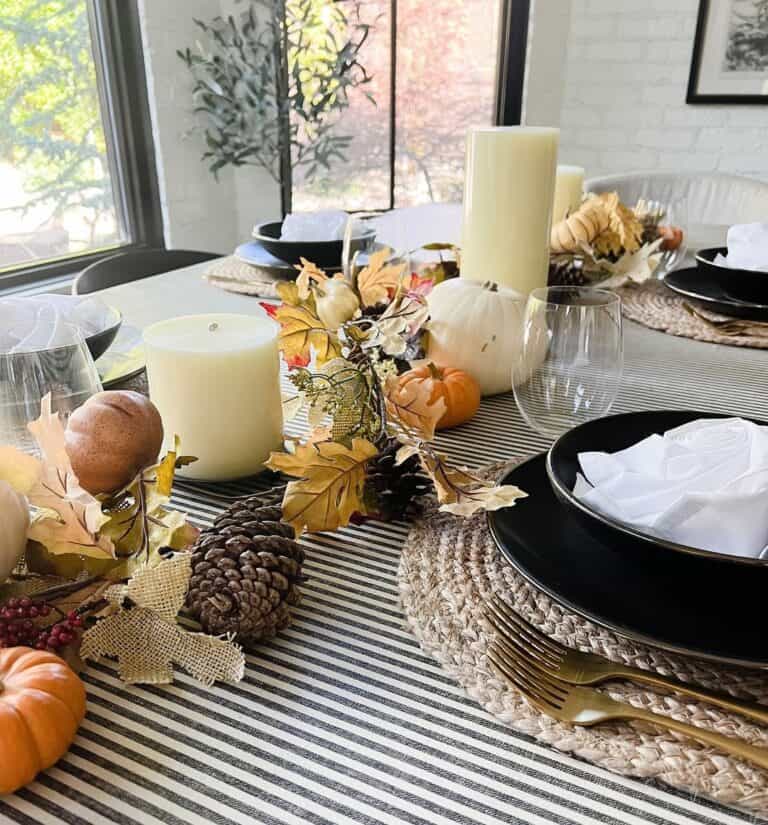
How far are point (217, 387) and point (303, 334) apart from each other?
0.08 m

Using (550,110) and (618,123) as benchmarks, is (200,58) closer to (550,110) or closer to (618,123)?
(550,110)

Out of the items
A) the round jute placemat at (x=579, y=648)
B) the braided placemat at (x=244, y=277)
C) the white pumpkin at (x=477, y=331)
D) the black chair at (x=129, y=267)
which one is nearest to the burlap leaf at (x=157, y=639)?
the round jute placemat at (x=579, y=648)

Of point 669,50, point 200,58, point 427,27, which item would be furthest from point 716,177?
point 200,58

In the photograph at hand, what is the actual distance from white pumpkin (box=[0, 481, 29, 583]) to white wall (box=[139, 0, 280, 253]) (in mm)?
2498

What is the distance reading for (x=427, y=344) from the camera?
0.76 meters

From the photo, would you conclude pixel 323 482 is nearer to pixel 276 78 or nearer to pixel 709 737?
pixel 709 737

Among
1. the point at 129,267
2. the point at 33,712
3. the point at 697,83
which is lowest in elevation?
the point at 129,267

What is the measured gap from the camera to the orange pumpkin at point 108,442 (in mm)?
454

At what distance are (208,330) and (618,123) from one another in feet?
9.57

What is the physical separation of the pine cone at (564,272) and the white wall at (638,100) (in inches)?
86.2

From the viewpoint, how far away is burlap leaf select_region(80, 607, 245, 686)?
38cm

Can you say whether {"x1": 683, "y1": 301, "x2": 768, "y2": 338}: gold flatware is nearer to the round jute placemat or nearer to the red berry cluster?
the round jute placemat

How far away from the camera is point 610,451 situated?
507mm

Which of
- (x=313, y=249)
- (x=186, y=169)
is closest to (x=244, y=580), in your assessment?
(x=313, y=249)
